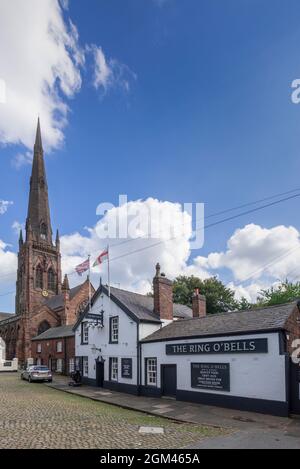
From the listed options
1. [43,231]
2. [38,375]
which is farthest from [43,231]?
[38,375]

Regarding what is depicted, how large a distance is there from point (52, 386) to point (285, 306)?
61.5ft

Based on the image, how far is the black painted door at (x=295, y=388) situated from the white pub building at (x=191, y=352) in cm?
4

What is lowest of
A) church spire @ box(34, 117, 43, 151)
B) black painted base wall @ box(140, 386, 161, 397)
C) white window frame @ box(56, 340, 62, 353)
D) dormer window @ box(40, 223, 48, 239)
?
black painted base wall @ box(140, 386, 161, 397)

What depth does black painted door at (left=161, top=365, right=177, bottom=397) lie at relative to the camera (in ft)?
70.7

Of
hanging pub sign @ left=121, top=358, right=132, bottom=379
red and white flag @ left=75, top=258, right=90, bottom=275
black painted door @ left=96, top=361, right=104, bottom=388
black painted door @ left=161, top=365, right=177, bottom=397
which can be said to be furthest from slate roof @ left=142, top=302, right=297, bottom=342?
red and white flag @ left=75, top=258, right=90, bottom=275

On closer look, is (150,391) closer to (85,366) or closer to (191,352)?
(191,352)

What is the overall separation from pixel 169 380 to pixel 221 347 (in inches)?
200

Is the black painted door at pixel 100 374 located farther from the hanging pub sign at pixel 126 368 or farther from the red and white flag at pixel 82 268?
the red and white flag at pixel 82 268

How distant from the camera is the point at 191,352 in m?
20.3

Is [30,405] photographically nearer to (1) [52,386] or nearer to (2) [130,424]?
(2) [130,424]

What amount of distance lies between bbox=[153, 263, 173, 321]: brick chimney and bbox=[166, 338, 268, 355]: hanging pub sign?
443 centimetres

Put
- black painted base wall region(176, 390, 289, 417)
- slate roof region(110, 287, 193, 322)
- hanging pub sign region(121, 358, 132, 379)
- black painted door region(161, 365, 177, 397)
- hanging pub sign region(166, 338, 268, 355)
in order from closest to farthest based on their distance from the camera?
black painted base wall region(176, 390, 289, 417)
hanging pub sign region(166, 338, 268, 355)
black painted door region(161, 365, 177, 397)
hanging pub sign region(121, 358, 132, 379)
slate roof region(110, 287, 193, 322)

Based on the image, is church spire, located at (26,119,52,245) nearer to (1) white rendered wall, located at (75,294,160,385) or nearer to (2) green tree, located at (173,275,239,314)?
(2) green tree, located at (173,275,239,314)
